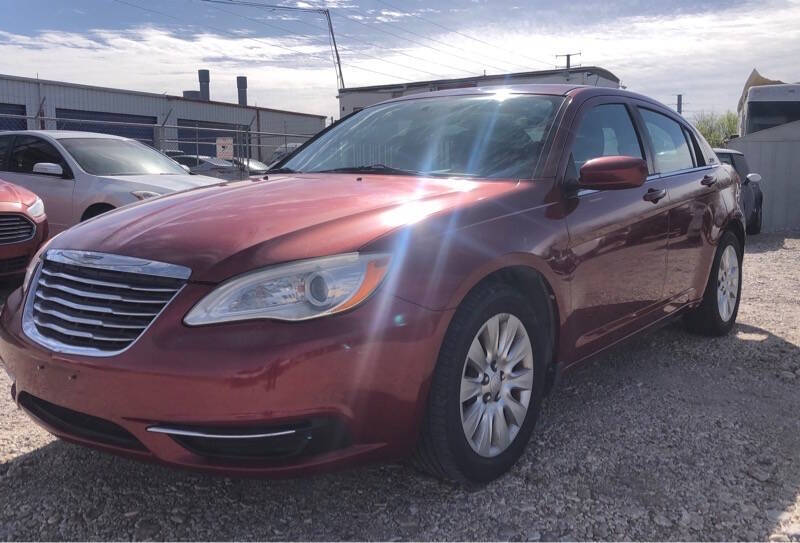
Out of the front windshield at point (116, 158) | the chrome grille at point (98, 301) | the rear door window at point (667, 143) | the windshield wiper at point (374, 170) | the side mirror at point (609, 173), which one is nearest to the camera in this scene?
the chrome grille at point (98, 301)

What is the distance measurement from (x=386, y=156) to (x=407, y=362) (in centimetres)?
153

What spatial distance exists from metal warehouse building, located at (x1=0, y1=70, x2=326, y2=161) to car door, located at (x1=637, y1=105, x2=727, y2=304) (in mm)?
14105

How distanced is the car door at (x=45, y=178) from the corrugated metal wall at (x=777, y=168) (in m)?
13.6

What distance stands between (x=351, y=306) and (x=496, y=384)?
31.5 inches

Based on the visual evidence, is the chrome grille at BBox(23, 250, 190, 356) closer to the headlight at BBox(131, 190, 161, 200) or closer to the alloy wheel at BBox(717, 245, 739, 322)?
the alloy wheel at BBox(717, 245, 739, 322)

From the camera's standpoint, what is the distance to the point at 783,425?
350cm

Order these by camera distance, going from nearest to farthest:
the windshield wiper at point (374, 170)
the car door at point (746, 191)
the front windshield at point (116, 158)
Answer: the windshield wiper at point (374, 170), the front windshield at point (116, 158), the car door at point (746, 191)

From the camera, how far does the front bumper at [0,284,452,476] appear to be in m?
2.19

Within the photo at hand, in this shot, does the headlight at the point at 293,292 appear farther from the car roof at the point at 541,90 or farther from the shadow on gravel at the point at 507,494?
the car roof at the point at 541,90

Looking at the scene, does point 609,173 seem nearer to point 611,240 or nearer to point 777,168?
point 611,240

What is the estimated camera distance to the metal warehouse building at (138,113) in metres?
23.8

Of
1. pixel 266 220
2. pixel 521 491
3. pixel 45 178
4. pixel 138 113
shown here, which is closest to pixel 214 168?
pixel 45 178

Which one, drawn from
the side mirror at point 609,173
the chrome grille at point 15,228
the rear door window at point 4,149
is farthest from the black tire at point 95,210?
the side mirror at point 609,173

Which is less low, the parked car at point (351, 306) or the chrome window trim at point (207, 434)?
the parked car at point (351, 306)
